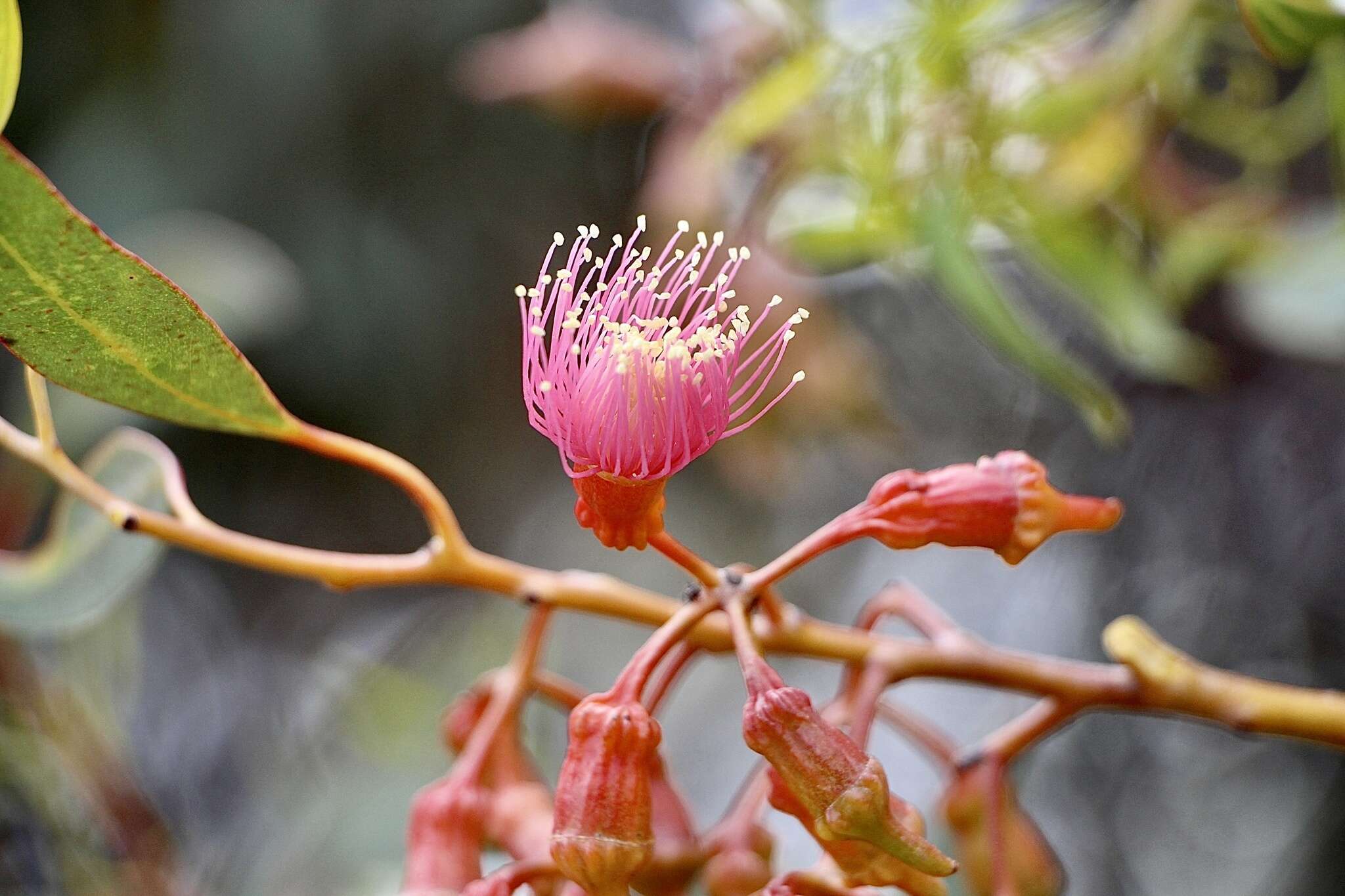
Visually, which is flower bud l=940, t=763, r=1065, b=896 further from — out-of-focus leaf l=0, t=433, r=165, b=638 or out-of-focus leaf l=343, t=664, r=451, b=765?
out-of-focus leaf l=343, t=664, r=451, b=765

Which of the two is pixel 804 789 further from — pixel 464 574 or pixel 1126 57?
pixel 1126 57

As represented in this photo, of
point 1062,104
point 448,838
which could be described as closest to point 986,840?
point 448,838

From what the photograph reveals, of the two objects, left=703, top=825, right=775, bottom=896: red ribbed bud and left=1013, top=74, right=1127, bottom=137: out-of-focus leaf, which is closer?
left=703, top=825, right=775, bottom=896: red ribbed bud

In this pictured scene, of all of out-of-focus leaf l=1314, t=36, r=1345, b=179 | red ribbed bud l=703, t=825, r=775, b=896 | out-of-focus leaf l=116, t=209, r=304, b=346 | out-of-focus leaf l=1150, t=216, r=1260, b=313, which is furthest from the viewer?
out-of-focus leaf l=116, t=209, r=304, b=346

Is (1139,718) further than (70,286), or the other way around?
(1139,718)

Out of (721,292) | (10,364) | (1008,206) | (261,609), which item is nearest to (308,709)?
(261,609)

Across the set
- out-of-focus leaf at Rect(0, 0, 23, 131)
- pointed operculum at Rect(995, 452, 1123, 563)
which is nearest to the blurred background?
pointed operculum at Rect(995, 452, 1123, 563)
